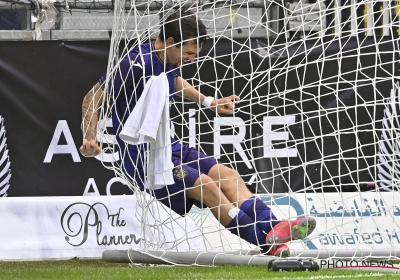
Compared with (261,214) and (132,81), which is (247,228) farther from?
(132,81)

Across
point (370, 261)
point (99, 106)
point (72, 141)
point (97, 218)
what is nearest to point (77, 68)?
point (72, 141)

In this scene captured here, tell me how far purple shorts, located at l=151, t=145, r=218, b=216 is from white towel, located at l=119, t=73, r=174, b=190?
0.10 metres

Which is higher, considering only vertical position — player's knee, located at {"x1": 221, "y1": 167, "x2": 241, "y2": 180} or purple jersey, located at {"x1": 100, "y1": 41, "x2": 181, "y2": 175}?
purple jersey, located at {"x1": 100, "y1": 41, "x2": 181, "y2": 175}

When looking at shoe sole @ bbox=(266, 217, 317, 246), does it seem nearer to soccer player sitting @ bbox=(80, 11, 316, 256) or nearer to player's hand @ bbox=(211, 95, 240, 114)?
soccer player sitting @ bbox=(80, 11, 316, 256)

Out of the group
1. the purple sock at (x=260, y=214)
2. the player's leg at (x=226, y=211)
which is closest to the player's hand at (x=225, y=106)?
the player's leg at (x=226, y=211)

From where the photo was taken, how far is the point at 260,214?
5965mm

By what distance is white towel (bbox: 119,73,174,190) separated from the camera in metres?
5.73

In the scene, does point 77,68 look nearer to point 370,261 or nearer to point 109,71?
point 109,71

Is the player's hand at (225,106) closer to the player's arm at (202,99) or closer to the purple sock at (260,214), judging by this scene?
the player's arm at (202,99)

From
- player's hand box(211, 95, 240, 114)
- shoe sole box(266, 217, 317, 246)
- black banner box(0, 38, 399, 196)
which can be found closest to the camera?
shoe sole box(266, 217, 317, 246)

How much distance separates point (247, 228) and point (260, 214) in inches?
4.8

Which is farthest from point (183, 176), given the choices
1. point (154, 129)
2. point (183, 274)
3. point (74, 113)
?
point (74, 113)

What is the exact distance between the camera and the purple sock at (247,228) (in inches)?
234

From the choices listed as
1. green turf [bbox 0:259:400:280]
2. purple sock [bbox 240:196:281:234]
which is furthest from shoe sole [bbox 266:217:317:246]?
green turf [bbox 0:259:400:280]
